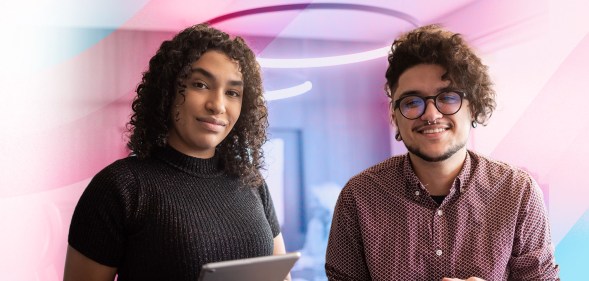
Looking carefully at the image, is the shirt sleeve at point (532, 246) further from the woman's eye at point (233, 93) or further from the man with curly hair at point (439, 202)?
the woman's eye at point (233, 93)

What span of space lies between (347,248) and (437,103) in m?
0.56

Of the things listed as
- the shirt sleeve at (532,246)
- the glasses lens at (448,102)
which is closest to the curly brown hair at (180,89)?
the glasses lens at (448,102)

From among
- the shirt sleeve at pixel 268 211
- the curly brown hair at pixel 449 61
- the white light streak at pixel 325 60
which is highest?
the white light streak at pixel 325 60

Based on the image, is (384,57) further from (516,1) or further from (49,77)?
(49,77)

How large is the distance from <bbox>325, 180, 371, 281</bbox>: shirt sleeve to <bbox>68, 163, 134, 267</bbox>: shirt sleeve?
28.2 inches

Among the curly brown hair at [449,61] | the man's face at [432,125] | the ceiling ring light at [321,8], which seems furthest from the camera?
the ceiling ring light at [321,8]

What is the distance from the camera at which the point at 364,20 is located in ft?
9.82

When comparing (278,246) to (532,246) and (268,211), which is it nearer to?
(268,211)

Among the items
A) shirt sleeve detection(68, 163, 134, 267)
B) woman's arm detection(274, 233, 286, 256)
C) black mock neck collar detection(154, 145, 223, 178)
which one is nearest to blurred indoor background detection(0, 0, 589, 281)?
woman's arm detection(274, 233, 286, 256)

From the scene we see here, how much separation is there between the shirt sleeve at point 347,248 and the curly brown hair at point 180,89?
31 centimetres

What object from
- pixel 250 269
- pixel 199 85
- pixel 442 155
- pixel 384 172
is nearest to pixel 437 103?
pixel 442 155

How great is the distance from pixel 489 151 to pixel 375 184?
1333 mm

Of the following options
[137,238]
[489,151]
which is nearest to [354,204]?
[137,238]

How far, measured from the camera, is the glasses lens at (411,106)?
68.7 inches
